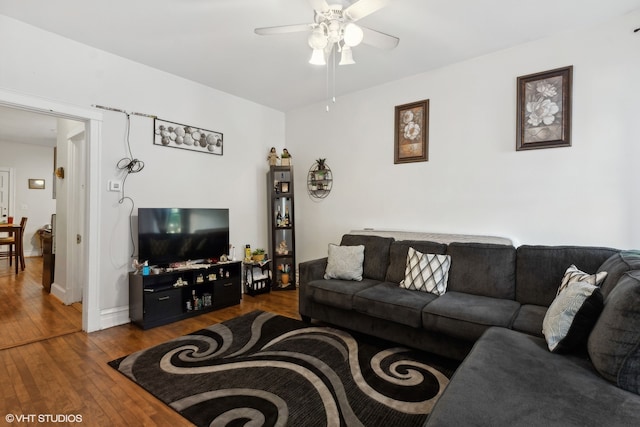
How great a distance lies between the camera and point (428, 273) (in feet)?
9.16

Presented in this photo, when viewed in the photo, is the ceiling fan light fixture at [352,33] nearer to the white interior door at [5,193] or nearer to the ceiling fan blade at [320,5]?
the ceiling fan blade at [320,5]

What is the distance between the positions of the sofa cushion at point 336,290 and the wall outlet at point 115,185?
221cm

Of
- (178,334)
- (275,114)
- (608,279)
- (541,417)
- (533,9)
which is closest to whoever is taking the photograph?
(541,417)

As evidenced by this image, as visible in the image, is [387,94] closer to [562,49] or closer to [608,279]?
[562,49]

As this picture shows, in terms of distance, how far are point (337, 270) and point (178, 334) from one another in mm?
1672

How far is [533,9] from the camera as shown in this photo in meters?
2.38

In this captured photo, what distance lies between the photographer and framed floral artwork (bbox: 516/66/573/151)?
2699 millimetres

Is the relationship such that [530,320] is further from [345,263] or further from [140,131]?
[140,131]

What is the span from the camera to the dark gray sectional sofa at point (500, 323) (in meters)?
1.18

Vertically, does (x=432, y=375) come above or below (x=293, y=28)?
below

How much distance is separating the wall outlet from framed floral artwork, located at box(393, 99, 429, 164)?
307 centimetres

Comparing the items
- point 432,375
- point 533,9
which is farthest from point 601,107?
point 432,375

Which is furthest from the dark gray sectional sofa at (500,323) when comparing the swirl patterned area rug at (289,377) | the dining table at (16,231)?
the dining table at (16,231)

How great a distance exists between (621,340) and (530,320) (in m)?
0.79
